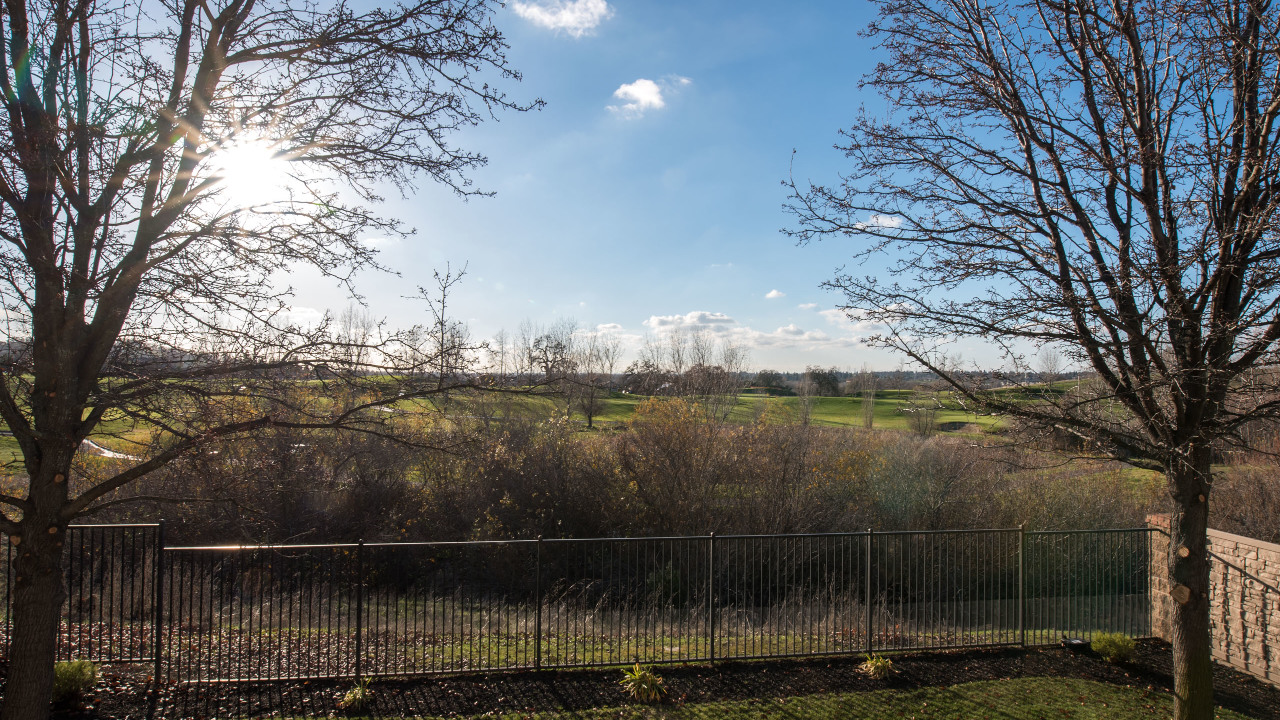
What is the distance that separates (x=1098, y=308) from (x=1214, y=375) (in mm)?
1102

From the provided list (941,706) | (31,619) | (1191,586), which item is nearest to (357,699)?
(31,619)

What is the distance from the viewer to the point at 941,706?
6363 mm

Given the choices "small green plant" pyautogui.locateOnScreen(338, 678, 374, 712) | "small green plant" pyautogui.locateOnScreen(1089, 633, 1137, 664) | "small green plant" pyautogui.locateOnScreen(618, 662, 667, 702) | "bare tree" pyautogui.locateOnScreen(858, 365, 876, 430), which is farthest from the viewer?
"bare tree" pyautogui.locateOnScreen(858, 365, 876, 430)

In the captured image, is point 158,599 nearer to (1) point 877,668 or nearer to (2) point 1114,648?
(1) point 877,668

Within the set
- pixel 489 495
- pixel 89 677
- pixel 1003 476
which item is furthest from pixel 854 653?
pixel 1003 476

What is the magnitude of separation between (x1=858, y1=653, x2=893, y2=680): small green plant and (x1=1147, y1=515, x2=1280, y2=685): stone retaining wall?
381cm

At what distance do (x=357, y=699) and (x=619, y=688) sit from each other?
254 centimetres

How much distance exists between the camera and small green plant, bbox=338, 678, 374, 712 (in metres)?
5.89

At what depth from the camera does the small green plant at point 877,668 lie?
7023 mm

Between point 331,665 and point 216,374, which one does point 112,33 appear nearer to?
point 216,374

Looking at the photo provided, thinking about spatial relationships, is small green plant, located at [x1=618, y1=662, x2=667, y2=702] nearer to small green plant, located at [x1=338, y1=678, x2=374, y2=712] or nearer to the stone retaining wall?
small green plant, located at [x1=338, y1=678, x2=374, y2=712]

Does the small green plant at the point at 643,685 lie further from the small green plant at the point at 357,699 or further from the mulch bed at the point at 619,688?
the small green plant at the point at 357,699

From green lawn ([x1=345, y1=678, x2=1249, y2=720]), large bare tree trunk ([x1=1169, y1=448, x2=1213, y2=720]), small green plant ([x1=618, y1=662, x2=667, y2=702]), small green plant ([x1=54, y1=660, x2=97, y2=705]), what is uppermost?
large bare tree trunk ([x1=1169, y1=448, x2=1213, y2=720])

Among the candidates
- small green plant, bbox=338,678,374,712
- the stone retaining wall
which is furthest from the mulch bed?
the stone retaining wall
